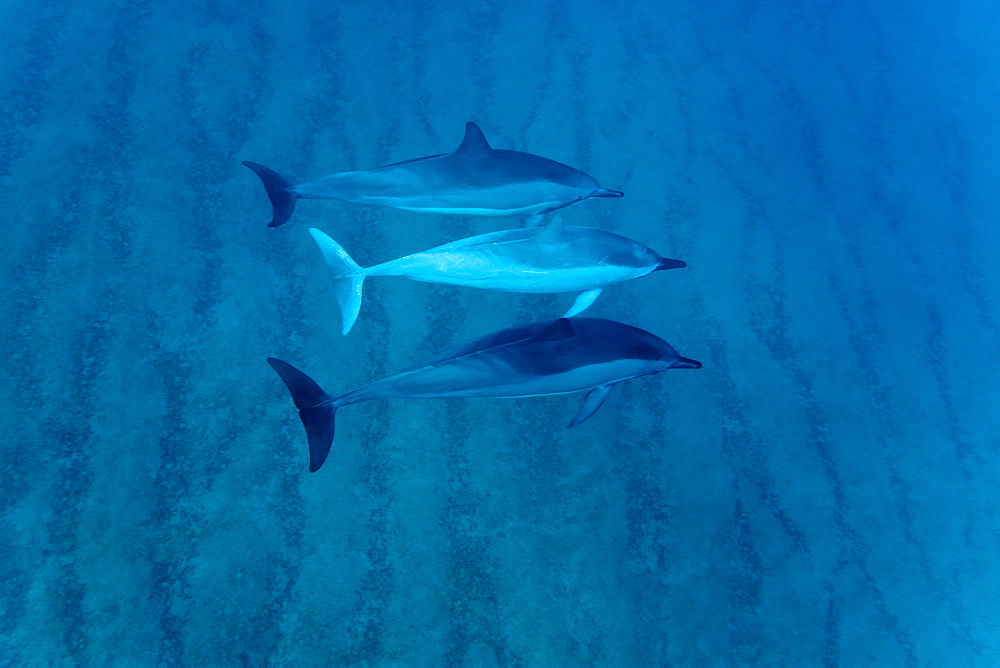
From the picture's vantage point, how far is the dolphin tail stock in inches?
75.7

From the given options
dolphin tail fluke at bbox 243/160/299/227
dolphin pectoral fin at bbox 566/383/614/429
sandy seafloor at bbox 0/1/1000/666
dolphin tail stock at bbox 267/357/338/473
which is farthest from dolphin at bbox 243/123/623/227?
dolphin pectoral fin at bbox 566/383/614/429

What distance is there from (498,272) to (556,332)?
420 mm

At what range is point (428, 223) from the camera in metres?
3.02

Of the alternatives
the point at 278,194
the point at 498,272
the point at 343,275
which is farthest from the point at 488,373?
the point at 278,194

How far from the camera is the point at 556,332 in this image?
2.02 metres

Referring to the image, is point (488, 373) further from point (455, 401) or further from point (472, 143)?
point (472, 143)

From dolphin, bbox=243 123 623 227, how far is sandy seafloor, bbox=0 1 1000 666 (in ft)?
1.67

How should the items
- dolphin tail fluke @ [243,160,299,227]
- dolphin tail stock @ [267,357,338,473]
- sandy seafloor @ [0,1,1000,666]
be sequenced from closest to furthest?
dolphin tail stock @ [267,357,338,473]
sandy seafloor @ [0,1,1000,666]
dolphin tail fluke @ [243,160,299,227]

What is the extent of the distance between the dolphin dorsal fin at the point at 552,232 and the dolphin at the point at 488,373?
0.42 m

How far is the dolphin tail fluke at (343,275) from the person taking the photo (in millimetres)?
2262

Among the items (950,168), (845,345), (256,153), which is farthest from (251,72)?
(950,168)

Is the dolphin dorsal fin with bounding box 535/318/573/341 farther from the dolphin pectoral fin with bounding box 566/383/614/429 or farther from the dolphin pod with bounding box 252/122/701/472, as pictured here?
the dolphin pectoral fin with bounding box 566/383/614/429

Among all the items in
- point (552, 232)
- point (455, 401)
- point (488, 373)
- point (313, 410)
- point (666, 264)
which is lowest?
point (455, 401)

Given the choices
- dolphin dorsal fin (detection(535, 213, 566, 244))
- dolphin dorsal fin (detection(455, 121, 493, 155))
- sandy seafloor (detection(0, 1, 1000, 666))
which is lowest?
sandy seafloor (detection(0, 1, 1000, 666))
